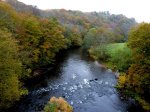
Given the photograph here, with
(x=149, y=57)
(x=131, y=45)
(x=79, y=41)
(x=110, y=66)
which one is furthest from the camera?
(x=79, y=41)

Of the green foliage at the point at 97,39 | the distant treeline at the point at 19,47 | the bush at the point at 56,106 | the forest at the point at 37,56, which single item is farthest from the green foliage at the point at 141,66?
the green foliage at the point at 97,39

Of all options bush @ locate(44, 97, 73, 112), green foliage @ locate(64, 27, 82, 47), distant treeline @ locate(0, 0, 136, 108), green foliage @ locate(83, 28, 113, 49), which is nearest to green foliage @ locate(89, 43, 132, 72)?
green foliage @ locate(83, 28, 113, 49)

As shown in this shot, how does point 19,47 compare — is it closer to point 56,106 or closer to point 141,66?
point 56,106

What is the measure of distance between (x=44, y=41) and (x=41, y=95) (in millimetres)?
23769

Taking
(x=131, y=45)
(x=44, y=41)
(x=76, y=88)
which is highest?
(x=131, y=45)

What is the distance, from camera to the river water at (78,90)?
39737mm

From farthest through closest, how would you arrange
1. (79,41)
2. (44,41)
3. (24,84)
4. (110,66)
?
1. (79,41)
2. (110,66)
3. (44,41)
4. (24,84)

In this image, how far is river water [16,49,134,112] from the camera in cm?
3974

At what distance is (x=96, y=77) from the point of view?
58094 mm

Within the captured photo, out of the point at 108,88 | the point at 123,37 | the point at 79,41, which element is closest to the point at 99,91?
the point at 108,88

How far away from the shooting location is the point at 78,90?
47438 mm

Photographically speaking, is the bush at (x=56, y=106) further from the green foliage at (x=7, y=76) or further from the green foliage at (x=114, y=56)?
the green foliage at (x=114, y=56)

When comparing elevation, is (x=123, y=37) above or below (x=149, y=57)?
below

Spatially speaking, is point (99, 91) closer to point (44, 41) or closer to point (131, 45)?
point (131, 45)
